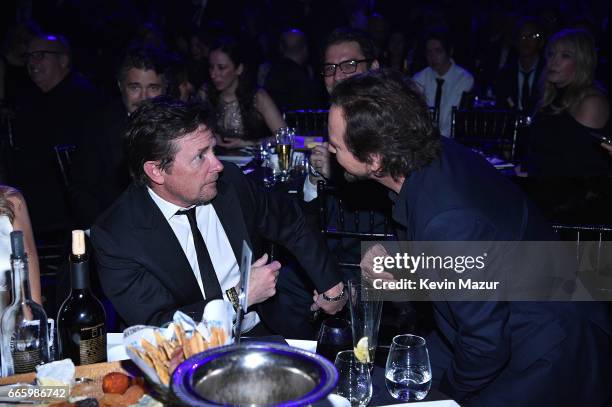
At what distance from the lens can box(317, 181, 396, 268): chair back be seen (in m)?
3.24

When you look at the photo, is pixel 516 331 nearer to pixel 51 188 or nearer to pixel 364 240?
pixel 364 240

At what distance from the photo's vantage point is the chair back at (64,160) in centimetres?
405

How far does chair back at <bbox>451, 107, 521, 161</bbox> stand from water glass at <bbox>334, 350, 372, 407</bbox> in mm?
4066

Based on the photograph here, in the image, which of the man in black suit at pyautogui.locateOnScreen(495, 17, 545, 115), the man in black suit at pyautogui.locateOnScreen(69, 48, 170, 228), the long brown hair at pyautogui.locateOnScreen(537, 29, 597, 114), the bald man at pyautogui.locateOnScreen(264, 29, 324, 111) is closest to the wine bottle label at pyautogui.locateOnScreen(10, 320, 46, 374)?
the man in black suit at pyautogui.locateOnScreen(69, 48, 170, 228)

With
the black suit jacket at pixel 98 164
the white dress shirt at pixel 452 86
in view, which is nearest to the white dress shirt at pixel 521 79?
the white dress shirt at pixel 452 86

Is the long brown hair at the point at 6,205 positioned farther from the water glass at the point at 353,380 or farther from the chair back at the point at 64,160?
the chair back at the point at 64,160

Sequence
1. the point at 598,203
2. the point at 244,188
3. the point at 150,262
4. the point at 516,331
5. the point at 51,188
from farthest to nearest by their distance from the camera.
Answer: the point at 51,188 < the point at 598,203 < the point at 244,188 < the point at 150,262 < the point at 516,331

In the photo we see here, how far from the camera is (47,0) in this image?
359 inches

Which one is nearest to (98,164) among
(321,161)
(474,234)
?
(321,161)

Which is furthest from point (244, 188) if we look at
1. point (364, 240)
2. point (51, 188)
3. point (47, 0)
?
point (47, 0)

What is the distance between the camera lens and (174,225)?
2354 mm

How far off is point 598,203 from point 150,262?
2.04 m

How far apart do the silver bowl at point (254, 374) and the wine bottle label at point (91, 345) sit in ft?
2.09

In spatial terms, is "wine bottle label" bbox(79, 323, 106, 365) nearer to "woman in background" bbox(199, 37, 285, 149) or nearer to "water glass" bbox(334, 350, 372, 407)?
"water glass" bbox(334, 350, 372, 407)
